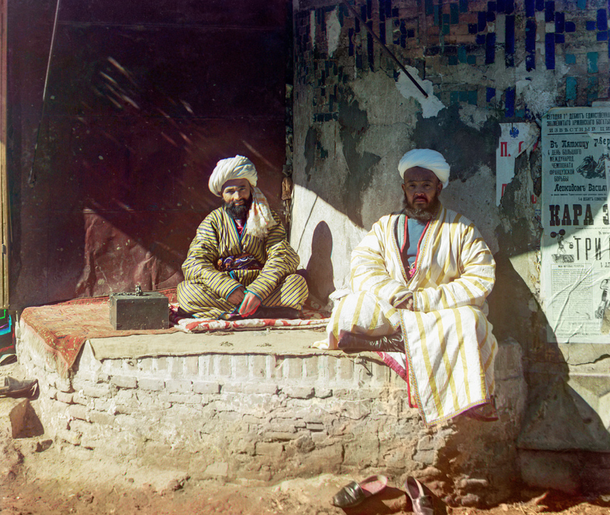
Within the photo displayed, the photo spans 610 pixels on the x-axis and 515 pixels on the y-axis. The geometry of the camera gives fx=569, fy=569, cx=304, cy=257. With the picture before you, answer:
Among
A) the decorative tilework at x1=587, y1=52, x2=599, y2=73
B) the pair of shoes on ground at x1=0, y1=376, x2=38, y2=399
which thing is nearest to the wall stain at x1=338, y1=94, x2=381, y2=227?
the decorative tilework at x1=587, y1=52, x2=599, y2=73

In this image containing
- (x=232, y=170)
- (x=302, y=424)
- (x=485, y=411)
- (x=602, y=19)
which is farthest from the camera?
(x=232, y=170)

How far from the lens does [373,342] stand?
10.7ft

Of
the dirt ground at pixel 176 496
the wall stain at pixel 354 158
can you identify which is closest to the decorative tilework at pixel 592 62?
the wall stain at pixel 354 158

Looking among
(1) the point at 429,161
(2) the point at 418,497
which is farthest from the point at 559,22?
(2) the point at 418,497

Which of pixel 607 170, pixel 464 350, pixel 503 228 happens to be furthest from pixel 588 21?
pixel 464 350

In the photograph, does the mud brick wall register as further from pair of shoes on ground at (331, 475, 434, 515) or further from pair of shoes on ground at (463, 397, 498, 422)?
pair of shoes on ground at (463, 397, 498, 422)

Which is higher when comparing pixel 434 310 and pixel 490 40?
pixel 490 40

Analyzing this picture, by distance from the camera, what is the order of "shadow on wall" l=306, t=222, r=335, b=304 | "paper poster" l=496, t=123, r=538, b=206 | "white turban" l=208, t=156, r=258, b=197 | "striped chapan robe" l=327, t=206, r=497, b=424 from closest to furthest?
1. "striped chapan robe" l=327, t=206, r=497, b=424
2. "paper poster" l=496, t=123, r=538, b=206
3. "white turban" l=208, t=156, r=258, b=197
4. "shadow on wall" l=306, t=222, r=335, b=304

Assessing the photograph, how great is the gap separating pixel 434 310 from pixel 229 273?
1682 mm

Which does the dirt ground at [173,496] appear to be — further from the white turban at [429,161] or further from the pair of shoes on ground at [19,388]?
the white turban at [429,161]

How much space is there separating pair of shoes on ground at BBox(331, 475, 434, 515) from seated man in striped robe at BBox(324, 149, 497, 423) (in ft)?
1.54

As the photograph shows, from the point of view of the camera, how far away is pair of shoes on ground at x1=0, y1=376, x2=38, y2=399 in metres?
4.09

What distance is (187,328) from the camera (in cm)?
386

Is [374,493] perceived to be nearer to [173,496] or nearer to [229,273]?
[173,496]
